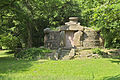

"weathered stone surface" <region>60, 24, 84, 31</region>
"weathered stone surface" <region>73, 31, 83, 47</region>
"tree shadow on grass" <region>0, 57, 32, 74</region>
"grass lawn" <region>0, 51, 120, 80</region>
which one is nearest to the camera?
"grass lawn" <region>0, 51, 120, 80</region>

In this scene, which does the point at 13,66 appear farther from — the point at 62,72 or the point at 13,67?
the point at 62,72

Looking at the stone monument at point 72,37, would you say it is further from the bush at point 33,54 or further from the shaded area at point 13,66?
the shaded area at point 13,66

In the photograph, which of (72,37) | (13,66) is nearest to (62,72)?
(13,66)

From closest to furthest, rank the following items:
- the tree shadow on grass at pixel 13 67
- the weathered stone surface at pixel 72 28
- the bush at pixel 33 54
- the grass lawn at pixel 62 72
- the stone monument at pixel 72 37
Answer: the grass lawn at pixel 62 72, the tree shadow on grass at pixel 13 67, the bush at pixel 33 54, the stone monument at pixel 72 37, the weathered stone surface at pixel 72 28

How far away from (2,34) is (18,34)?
13.5 metres

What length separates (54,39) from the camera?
24156mm

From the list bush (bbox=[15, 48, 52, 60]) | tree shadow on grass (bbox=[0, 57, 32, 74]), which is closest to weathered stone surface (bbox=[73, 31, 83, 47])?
bush (bbox=[15, 48, 52, 60])

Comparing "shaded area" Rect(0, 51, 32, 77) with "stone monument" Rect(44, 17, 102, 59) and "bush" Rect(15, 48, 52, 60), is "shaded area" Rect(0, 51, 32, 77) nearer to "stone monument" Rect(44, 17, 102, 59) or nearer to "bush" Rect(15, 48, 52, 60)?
"bush" Rect(15, 48, 52, 60)

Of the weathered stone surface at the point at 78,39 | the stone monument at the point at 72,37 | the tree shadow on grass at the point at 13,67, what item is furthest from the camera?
the stone monument at the point at 72,37

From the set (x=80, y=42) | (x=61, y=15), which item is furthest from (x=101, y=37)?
(x=61, y=15)

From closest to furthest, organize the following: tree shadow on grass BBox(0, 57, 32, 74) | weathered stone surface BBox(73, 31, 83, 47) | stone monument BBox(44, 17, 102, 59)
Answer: tree shadow on grass BBox(0, 57, 32, 74) → weathered stone surface BBox(73, 31, 83, 47) → stone monument BBox(44, 17, 102, 59)

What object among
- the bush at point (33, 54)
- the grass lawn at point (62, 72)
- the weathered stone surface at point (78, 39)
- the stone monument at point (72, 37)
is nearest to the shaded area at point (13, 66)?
the grass lawn at point (62, 72)

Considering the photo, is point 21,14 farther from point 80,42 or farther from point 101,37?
point 101,37

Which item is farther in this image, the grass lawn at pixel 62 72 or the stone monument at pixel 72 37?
the stone monument at pixel 72 37
